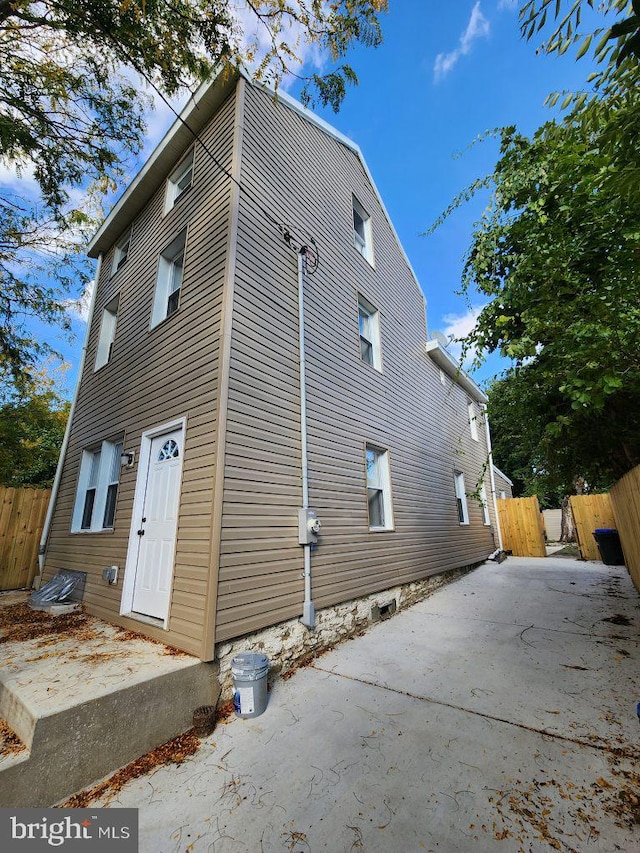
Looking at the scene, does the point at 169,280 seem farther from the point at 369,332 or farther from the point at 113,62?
the point at 369,332

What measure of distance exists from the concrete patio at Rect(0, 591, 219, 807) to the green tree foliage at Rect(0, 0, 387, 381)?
219 inches

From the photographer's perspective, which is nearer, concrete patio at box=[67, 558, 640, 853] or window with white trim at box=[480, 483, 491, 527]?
concrete patio at box=[67, 558, 640, 853]

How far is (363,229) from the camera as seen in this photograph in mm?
8133

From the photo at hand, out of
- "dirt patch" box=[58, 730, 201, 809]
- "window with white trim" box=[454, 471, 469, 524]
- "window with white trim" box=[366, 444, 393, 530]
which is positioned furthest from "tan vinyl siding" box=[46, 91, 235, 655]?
"window with white trim" box=[454, 471, 469, 524]

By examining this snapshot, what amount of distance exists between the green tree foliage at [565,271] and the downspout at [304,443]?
2.36 m

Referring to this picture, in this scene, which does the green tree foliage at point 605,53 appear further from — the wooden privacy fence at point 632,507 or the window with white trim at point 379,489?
the window with white trim at point 379,489

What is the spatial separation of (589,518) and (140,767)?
519 inches

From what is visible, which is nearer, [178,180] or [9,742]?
[9,742]

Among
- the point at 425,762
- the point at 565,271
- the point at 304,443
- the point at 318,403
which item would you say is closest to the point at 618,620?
the point at 425,762

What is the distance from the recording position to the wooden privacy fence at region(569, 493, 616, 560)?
10750 millimetres

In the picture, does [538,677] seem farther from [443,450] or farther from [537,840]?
[443,450]

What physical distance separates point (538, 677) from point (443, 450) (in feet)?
21.2

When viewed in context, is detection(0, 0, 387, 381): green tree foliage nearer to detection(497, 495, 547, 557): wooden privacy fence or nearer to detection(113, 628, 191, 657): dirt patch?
detection(113, 628, 191, 657): dirt patch

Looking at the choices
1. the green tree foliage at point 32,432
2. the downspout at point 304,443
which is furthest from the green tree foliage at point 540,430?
the green tree foliage at point 32,432
